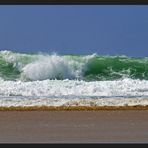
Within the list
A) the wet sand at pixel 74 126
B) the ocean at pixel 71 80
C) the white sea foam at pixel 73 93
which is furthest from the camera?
the ocean at pixel 71 80

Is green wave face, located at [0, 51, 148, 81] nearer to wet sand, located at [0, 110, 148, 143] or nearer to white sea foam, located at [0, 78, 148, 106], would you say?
white sea foam, located at [0, 78, 148, 106]

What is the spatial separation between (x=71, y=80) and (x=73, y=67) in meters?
2.45

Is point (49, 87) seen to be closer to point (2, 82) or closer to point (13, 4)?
point (2, 82)

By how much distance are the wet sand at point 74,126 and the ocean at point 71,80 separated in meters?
1.63

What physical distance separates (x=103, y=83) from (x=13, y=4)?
7.34 meters

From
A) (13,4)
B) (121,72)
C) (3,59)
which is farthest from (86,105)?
(3,59)

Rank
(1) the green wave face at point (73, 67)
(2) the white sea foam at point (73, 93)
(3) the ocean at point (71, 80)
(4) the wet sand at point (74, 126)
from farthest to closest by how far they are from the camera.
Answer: (1) the green wave face at point (73, 67) → (3) the ocean at point (71, 80) → (2) the white sea foam at point (73, 93) → (4) the wet sand at point (74, 126)

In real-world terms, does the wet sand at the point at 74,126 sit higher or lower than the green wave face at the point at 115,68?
lower

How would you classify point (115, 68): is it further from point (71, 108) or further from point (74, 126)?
point (74, 126)

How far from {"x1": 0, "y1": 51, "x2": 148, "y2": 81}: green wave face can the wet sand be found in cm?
692

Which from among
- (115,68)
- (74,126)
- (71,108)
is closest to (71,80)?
(115,68)

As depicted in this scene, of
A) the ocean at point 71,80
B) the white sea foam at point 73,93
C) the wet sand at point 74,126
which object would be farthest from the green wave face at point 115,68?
the wet sand at point 74,126

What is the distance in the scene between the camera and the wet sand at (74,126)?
788cm

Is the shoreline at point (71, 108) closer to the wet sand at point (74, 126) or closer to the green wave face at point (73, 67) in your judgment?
the wet sand at point (74, 126)
